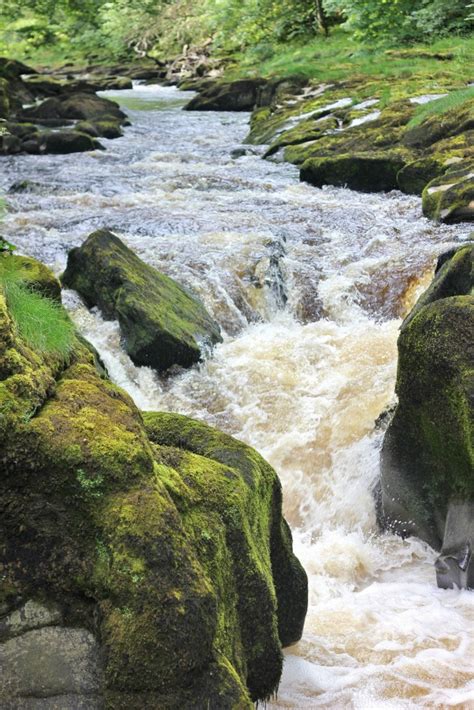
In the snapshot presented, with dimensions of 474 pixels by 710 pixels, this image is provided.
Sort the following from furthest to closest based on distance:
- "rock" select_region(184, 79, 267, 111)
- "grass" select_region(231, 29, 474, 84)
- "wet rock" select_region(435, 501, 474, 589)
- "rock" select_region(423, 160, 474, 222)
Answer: "rock" select_region(184, 79, 267, 111), "grass" select_region(231, 29, 474, 84), "rock" select_region(423, 160, 474, 222), "wet rock" select_region(435, 501, 474, 589)

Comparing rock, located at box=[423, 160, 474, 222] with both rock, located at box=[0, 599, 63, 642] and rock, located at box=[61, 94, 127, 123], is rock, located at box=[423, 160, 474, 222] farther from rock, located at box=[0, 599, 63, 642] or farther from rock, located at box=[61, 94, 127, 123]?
rock, located at box=[61, 94, 127, 123]

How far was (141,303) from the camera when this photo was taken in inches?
323

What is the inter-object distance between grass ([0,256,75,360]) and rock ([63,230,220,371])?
3.85 m

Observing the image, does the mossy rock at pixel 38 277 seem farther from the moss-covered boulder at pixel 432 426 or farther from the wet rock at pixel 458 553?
the wet rock at pixel 458 553

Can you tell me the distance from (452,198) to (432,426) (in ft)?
24.2

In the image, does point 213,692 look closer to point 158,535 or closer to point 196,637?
point 196,637

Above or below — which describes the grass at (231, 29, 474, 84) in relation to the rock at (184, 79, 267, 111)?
above

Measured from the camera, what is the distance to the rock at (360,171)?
14203 mm

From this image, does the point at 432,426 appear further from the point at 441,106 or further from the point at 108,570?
the point at 441,106

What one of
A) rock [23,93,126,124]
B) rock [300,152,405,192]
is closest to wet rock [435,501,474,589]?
rock [300,152,405,192]

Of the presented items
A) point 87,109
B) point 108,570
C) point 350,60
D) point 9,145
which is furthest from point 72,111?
Result: point 108,570

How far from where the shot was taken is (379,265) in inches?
404

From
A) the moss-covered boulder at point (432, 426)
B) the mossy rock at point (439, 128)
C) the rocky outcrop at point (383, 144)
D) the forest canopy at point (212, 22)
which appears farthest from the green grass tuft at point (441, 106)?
the moss-covered boulder at point (432, 426)

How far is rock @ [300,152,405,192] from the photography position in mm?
14203
